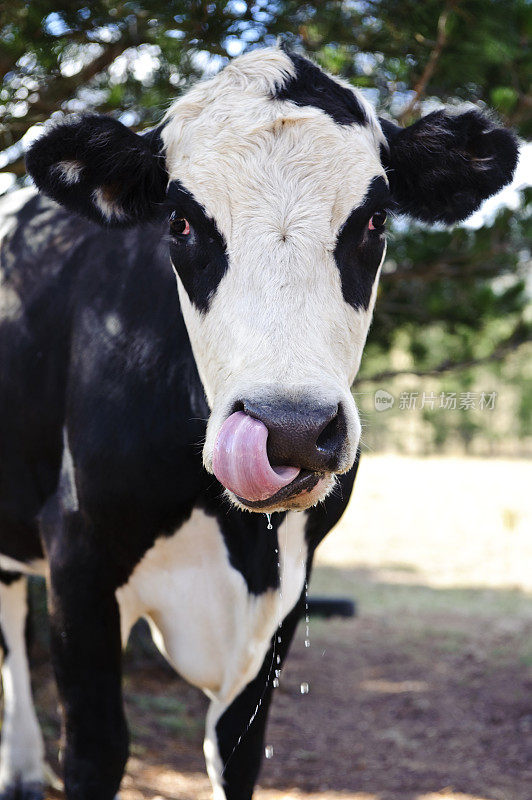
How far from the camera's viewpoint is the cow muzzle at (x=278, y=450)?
5.68 ft

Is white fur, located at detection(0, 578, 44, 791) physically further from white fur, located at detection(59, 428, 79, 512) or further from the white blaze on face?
the white blaze on face

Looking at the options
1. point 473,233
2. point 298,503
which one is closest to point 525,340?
point 473,233

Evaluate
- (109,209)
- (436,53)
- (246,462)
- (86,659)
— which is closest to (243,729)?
(86,659)

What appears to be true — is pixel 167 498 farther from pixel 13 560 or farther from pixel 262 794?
pixel 262 794

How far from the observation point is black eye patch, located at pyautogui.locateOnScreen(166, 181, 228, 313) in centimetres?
215

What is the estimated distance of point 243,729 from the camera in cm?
287

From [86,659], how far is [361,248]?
1.49m

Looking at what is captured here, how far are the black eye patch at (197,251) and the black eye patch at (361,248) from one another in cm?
30

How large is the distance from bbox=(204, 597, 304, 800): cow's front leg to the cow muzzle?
113cm

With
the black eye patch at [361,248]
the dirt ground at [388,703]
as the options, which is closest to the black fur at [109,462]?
the black eye patch at [361,248]

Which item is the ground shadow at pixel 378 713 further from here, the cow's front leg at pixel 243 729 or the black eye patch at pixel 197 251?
the black eye patch at pixel 197 251

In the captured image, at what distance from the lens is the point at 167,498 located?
2.52 meters

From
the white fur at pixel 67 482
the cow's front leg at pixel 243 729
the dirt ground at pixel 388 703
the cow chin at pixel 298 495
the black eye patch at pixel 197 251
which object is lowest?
the dirt ground at pixel 388 703

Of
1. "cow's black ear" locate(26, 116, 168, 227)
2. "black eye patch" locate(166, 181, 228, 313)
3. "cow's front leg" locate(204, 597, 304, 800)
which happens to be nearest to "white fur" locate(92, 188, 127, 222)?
"cow's black ear" locate(26, 116, 168, 227)
